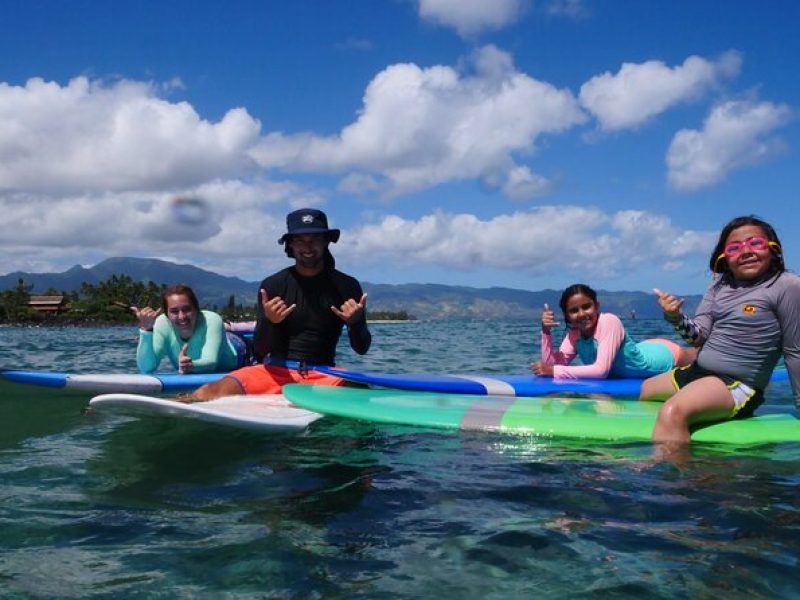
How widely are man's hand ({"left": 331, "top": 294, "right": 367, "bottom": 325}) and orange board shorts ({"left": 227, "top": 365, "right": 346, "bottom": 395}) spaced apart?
632mm

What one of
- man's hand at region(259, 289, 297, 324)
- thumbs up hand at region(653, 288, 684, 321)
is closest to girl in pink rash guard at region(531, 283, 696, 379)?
thumbs up hand at region(653, 288, 684, 321)

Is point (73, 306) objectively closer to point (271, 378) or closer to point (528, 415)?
point (271, 378)

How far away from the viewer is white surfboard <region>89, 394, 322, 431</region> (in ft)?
13.6

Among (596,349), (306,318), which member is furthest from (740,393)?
(306,318)

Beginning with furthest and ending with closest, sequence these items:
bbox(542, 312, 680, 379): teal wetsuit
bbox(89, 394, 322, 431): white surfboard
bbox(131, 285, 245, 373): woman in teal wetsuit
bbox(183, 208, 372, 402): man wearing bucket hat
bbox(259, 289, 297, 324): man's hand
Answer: bbox(131, 285, 245, 373): woman in teal wetsuit → bbox(542, 312, 680, 379): teal wetsuit → bbox(183, 208, 372, 402): man wearing bucket hat → bbox(259, 289, 297, 324): man's hand → bbox(89, 394, 322, 431): white surfboard

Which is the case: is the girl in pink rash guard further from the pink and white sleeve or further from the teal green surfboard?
the teal green surfboard

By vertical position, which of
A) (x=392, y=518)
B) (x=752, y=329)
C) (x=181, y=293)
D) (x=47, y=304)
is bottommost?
(x=392, y=518)

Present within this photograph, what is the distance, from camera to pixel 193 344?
7.06 m

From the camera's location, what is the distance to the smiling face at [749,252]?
4.38m

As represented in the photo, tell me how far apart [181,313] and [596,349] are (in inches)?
154

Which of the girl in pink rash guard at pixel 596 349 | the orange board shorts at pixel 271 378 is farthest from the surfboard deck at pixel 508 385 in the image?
the orange board shorts at pixel 271 378

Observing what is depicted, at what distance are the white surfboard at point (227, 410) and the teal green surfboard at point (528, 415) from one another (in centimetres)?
17

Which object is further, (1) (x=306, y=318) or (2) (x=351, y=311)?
(1) (x=306, y=318)

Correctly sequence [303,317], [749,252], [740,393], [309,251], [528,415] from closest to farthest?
1. [749,252]
2. [740,393]
3. [528,415]
4. [309,251]
5. [303,317]
